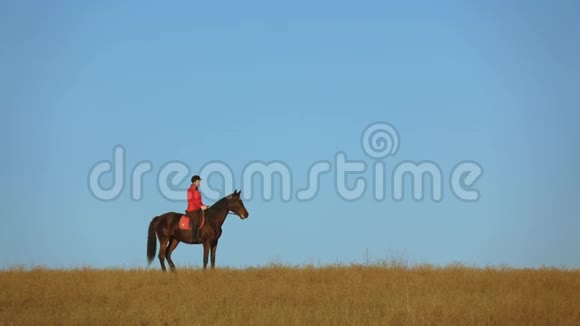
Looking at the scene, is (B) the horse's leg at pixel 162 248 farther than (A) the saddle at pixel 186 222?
Yes

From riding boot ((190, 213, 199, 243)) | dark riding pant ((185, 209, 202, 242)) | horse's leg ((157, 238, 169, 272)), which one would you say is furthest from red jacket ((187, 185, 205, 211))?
horse's leg ((157, 238, 169, 272))

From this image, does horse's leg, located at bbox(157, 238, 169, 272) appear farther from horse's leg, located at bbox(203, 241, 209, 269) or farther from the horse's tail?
horse's leg, located at bbox(203, 241, 209, 269)

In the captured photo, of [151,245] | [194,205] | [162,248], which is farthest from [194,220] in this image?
[151,245]

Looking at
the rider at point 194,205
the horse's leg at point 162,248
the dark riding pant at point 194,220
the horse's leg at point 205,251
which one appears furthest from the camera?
the horse's leg at point 162,248

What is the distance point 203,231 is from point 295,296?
5.85 metres

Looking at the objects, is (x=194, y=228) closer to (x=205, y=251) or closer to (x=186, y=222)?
(x=186, y=222)

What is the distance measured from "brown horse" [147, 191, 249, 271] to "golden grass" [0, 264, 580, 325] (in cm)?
166

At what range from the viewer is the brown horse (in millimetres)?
21250

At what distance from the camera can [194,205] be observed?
21.1 m

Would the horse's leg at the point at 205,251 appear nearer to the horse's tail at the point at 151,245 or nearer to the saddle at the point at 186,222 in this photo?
the saddle at the point at 186,222

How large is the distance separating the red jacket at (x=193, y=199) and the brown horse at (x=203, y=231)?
0.42 meters

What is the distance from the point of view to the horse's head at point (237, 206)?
2123cm

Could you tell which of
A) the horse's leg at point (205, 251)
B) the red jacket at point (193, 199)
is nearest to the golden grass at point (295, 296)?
the horse's leg at point (205, 251)

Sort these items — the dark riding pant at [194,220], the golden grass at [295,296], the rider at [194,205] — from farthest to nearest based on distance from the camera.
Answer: the dark riding pant at [194,220]
the rider at [194,205]
the golden grass at [295,296]
